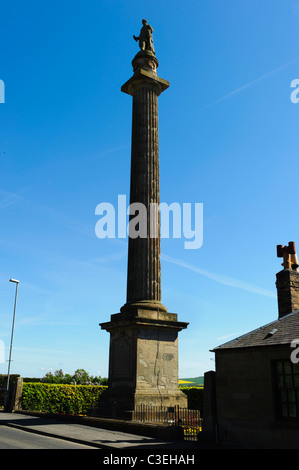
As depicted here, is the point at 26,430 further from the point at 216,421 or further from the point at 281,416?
the point at 281,416

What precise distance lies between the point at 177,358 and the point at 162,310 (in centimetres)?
230

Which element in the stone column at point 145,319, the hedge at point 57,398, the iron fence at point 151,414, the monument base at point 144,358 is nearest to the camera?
the iron fence at point 151,414

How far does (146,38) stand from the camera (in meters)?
25.0

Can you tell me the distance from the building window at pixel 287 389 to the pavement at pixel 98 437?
289cm

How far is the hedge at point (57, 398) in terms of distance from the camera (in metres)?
24.0

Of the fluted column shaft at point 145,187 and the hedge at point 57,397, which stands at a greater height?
the fluted column shaft at point 145,187

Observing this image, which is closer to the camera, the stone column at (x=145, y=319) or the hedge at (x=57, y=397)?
the stone column at (x=145, y=319)

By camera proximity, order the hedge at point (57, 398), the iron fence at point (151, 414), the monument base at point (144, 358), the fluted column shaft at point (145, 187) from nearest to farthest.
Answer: the iron fence at point (151, 414) → the monument base at point (144, 358) → the fluted column shaft at point (145, 187) → the hedge at point (57, 398)

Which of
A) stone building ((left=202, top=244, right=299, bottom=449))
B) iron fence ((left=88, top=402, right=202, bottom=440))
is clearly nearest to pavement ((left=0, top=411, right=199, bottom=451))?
iron fence ((left=88, top=402, right=202, bottom=440))

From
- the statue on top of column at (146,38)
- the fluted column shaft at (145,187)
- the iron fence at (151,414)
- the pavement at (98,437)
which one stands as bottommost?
the pavement at (98,437)

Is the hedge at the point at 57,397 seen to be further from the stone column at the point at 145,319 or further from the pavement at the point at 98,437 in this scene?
the pavement at the point at 98,437

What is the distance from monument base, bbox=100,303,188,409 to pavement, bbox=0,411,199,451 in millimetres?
2268

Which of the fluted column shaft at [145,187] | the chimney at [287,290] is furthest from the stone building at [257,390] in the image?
the fluted column shaft at [145,187]
